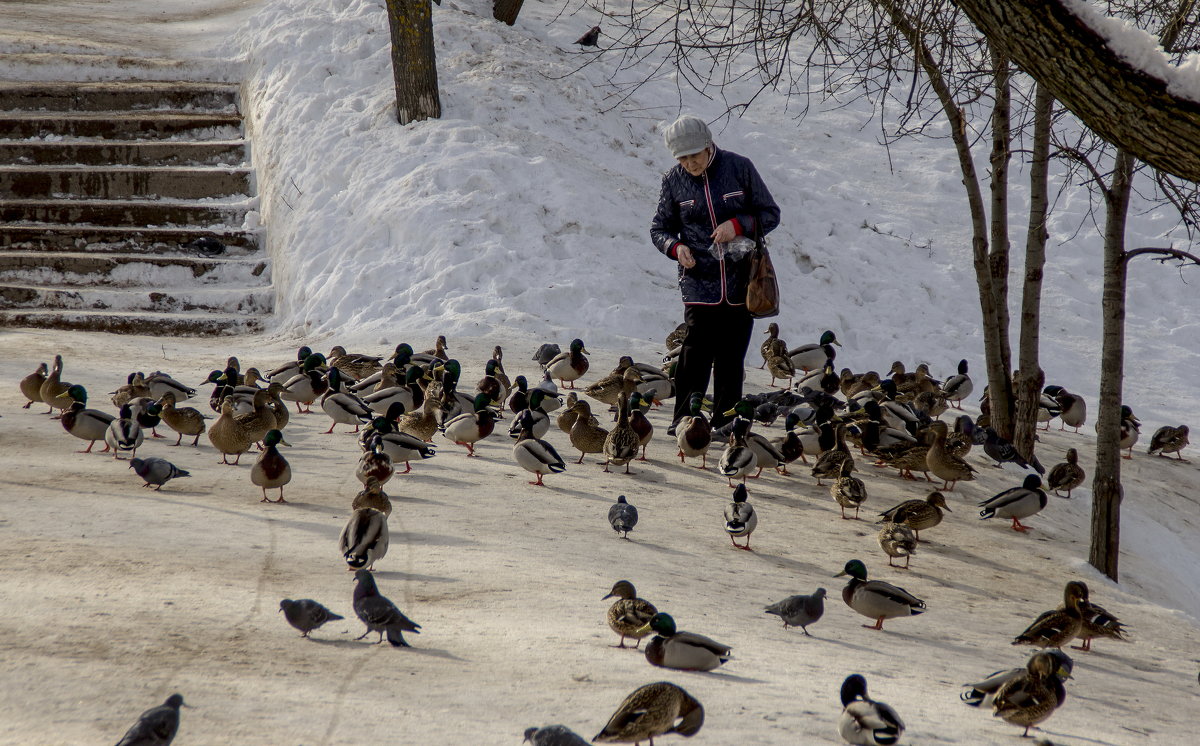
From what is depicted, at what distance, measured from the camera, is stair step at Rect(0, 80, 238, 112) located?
60.8 feet

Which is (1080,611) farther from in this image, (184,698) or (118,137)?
(118,137)

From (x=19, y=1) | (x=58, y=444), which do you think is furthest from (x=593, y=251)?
(x=19, y=1)

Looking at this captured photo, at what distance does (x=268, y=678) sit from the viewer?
4.42 metres

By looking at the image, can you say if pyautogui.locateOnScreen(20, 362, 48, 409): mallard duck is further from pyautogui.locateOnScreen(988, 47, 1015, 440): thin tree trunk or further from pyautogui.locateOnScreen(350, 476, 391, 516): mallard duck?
pyautogui.locateOnScreen(988, 47, 1015, 440): thin tree trunk

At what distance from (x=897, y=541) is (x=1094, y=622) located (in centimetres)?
141

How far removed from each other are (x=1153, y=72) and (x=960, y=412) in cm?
1053

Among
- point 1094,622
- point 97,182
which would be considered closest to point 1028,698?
Result: point 1094,622

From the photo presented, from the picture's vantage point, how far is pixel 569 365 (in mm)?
11523

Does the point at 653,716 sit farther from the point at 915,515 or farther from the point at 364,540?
the point at 915,515

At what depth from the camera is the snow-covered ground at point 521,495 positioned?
4.50 meters

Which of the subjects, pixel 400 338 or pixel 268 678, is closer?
pixel 268 678

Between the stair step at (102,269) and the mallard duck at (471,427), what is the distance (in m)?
8.28

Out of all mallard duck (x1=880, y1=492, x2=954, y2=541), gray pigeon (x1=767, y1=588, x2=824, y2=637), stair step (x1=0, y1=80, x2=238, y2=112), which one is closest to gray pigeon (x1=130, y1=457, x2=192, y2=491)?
gray pigeon (x1=767, y1=588, x2=824, y2=637)

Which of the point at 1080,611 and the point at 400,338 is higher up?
the point at 400,338
